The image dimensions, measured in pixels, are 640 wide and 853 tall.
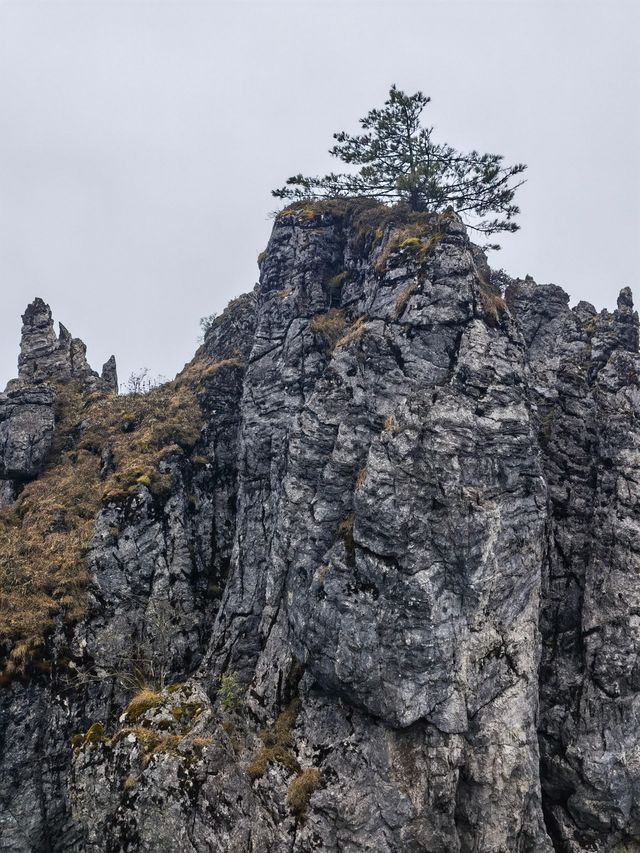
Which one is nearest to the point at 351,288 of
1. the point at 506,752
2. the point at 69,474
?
the point at 69,474

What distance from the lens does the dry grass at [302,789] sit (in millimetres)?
19781

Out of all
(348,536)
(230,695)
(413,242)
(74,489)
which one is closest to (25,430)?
(74,489)

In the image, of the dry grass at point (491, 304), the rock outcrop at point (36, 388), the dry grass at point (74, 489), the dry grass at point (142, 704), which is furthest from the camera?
the rock outcrop at point (36, 388)

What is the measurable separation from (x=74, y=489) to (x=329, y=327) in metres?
18.1

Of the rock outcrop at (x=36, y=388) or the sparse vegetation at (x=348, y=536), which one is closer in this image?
the sparse vegetation at (x=348, y=536)

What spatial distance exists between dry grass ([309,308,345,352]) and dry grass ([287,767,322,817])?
20.9 m

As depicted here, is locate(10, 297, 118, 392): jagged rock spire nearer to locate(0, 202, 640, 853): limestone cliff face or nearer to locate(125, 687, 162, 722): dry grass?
locate(0, 202, 640, 853): limestone cliff face

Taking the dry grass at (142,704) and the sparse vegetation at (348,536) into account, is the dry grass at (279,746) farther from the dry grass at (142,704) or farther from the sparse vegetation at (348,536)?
the sparse vegetation at (348,536)

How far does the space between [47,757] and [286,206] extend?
3469cm

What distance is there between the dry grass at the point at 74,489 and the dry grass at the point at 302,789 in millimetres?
12506

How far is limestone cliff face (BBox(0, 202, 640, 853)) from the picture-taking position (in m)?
20.0

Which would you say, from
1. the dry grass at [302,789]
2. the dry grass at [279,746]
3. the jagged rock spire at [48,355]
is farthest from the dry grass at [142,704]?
the jagged rock spire at [48,355]

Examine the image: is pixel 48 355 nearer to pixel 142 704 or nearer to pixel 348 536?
pixel 142 704

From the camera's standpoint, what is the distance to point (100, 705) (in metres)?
24.3
